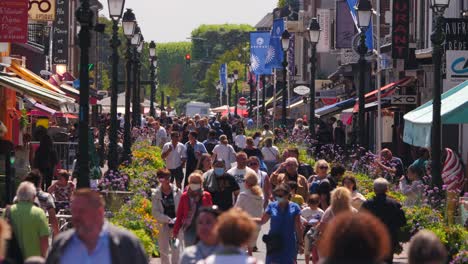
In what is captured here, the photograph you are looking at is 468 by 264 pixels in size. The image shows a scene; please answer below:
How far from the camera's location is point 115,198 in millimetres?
20484

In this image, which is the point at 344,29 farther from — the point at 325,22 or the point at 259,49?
the point at 325,22

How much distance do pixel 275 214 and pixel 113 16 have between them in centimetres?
1212

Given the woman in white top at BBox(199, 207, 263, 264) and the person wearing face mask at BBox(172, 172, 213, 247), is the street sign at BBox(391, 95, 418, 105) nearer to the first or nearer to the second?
the person wearing face mask at BBox(172, 172, 213, 247)

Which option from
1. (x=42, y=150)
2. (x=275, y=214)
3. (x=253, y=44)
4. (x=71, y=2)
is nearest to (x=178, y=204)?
(x=275, y=214)

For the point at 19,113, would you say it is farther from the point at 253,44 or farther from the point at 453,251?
the point at 253,44

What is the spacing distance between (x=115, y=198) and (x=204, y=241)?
10358 millimetres

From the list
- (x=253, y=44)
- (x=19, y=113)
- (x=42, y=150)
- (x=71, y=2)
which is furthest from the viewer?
(x=71, y=2)

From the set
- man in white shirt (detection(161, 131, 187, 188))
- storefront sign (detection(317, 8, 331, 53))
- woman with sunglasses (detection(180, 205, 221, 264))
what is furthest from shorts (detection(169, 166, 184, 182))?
storefront sign (detection(317, 8, 331, 53))

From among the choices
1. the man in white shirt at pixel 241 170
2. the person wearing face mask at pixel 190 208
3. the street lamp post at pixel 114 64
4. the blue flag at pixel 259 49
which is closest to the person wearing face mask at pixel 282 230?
the person wearing face mask at pixel 190 208

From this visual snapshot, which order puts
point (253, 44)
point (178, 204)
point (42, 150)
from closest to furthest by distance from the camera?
point (178, 204)
point (42, 150)
point (253, 44)

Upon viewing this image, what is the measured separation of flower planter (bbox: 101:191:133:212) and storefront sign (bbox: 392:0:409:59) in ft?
65.1

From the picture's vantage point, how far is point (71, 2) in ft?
261

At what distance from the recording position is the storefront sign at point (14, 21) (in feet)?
108

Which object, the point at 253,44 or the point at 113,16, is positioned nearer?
the point at 113,16
